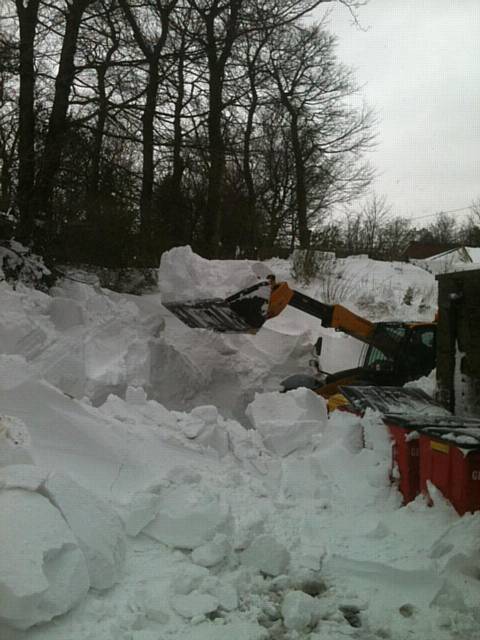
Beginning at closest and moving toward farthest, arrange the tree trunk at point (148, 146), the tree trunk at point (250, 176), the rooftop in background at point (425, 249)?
the tree trunk at point (148, 146), the tree trunk at point (250, 176), the rooftop in background at point (425, 249)

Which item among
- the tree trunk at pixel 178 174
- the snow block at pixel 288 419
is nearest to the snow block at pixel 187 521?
the snow block at pixel 288 419

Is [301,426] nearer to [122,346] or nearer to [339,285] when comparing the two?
[122,346]

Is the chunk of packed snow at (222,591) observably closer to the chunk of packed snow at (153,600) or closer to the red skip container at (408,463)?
the chunk of packed snow at (153,600)

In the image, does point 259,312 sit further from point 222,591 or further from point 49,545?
point 49,545

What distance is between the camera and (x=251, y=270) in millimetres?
9766

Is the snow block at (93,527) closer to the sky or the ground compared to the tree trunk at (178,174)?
closer to the ground

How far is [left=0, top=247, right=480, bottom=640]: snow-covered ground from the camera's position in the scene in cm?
337

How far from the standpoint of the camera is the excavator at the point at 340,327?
916cm

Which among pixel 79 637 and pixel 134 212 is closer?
pixel 79 637

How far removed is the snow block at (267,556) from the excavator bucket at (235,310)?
5281mm

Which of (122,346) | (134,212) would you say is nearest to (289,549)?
(122,346)

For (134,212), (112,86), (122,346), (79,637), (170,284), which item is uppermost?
(112,86)

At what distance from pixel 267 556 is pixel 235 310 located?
549 cm

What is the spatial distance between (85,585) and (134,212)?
12085mm
